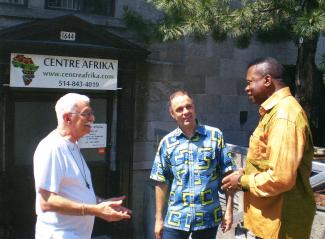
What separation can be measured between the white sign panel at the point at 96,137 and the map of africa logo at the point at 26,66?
1159 millimetres

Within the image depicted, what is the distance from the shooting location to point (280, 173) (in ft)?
8.06

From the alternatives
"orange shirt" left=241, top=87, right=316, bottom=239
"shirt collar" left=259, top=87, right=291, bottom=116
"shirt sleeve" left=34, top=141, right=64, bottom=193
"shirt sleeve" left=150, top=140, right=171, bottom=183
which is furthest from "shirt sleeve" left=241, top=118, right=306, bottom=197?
"shirt sleeve" left=34, top=141, right=64, bottom=193

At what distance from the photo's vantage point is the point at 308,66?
489cm

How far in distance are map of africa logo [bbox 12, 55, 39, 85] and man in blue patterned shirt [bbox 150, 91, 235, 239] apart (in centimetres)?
294

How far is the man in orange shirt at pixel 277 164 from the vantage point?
2.47 metres

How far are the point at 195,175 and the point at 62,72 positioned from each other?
10.6ft

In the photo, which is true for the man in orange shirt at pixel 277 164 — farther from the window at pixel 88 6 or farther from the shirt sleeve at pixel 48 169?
the window at pixel 88 6

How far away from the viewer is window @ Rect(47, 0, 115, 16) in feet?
20.2

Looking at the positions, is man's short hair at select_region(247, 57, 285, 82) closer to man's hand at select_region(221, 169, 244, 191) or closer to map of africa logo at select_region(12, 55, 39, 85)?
man's hand at select_region(221, 169, 244, 191)

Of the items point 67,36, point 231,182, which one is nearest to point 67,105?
point 231,182

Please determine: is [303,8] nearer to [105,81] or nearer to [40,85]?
[105,81]

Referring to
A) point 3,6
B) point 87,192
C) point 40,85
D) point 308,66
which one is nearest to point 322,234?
point 308,66

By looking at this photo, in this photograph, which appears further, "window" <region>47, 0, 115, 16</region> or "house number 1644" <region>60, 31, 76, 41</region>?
"window" <region>47, 0, 115, 16</region>

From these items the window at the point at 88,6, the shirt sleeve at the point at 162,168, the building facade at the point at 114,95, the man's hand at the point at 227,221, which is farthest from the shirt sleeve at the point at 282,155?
the window at the point at 88,6
